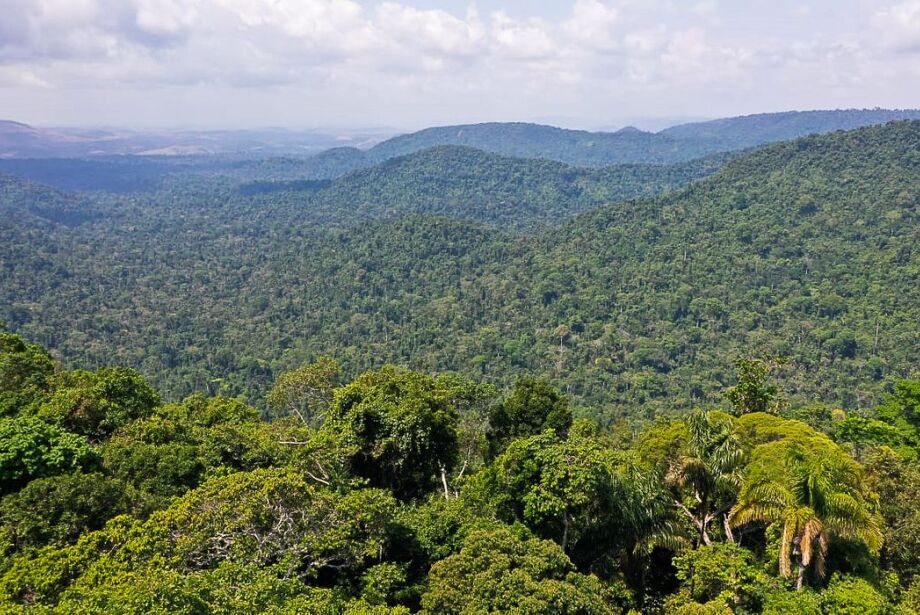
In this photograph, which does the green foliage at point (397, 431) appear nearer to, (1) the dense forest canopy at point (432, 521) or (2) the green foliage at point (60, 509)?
(1) the dense forest canopy at point (432, 521)

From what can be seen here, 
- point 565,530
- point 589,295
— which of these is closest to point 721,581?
point 565,530

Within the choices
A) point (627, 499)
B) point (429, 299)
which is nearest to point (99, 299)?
point (429, 299)

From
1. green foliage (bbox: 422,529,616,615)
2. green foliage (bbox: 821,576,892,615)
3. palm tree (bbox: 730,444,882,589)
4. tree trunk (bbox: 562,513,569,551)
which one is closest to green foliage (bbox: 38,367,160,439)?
green foliage (bbox: 422,529,616,615)

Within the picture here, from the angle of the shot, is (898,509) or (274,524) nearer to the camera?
(274,524)

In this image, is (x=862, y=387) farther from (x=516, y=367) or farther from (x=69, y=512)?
(x=69, y=512)

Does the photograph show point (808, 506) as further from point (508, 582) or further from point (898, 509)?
point (508, 582)

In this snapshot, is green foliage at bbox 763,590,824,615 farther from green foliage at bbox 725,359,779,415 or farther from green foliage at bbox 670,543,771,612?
green foliage at bbox 725,359,779,415
